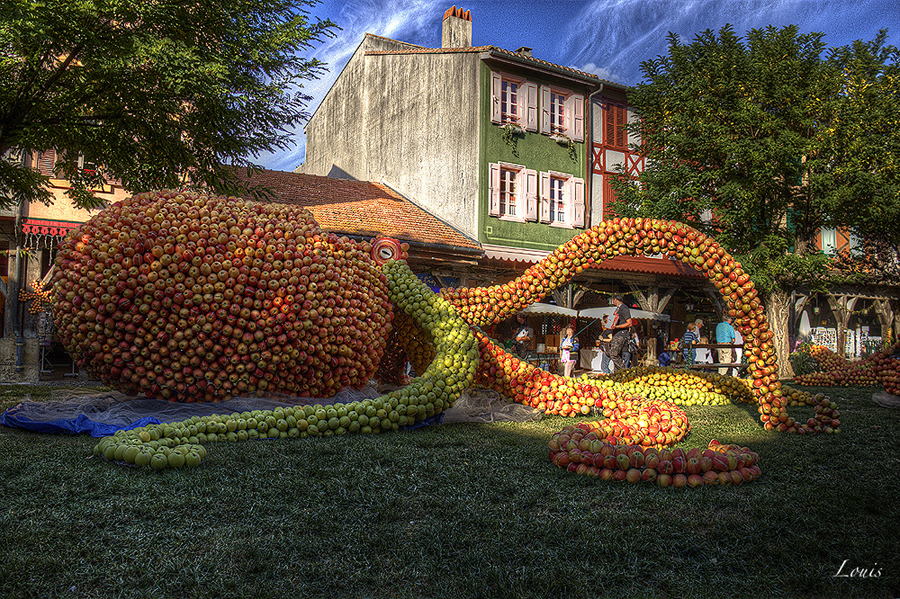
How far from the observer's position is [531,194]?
44.7ft

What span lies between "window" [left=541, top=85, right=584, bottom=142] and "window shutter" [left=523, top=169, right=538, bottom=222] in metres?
1.32

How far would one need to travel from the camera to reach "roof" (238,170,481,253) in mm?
10758

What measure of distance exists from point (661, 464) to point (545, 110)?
12.8 meters

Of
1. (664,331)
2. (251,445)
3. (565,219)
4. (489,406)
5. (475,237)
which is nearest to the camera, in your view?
(251,445)

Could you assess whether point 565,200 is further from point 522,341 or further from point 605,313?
point 522,341

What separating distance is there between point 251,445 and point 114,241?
5.72 feet

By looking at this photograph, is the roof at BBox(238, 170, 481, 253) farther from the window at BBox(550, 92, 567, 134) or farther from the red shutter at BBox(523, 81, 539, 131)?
the window at BBox(550, 92, 567, 134)

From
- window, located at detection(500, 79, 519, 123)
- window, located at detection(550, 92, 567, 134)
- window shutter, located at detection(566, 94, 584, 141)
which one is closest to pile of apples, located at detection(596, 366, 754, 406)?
window, located at detection(500, 79, 519, 123)

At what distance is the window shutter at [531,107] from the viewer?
1374 centimetres

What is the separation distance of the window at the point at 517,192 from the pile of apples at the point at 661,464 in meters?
10.9

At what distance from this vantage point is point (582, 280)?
47.1 ft

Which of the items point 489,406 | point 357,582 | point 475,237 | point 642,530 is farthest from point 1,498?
point 475,237

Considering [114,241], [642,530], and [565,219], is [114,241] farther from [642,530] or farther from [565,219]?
[565,219]

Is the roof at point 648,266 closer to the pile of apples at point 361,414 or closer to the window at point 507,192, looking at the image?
the window at point 507,192
